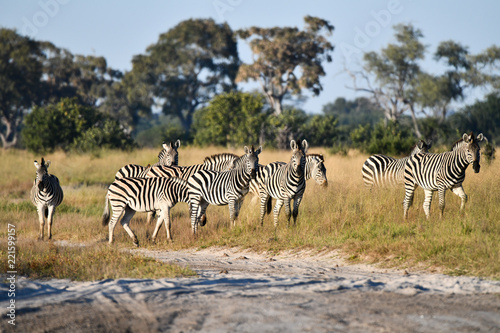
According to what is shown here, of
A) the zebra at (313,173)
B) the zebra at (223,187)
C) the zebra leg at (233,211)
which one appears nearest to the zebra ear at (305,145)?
the zebra at (223,187)

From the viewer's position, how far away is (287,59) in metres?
44.4

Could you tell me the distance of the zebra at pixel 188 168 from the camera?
44.6 feet

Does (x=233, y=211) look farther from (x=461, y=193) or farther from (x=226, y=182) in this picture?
(x=461, y=193)

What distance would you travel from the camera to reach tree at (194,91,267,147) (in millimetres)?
32250

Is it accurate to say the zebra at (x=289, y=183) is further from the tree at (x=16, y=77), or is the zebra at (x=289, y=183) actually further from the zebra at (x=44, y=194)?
the tree at (x=16, y=77)

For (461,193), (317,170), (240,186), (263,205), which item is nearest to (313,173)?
(317,170)

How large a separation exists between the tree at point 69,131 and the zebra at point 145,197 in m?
20.4

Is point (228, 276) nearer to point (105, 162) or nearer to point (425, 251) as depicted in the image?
point (425, 251)

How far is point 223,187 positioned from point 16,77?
40.2m

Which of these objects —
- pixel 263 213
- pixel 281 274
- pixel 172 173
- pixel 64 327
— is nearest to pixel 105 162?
pixel 172 173

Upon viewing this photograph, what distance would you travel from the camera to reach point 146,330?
16.3ft

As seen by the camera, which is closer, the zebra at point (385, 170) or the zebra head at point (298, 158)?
the zebra head at point (298, 158)

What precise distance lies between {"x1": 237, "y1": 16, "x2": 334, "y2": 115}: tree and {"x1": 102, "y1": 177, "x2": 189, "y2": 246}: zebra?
32.9 m

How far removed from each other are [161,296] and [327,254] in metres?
3.82
